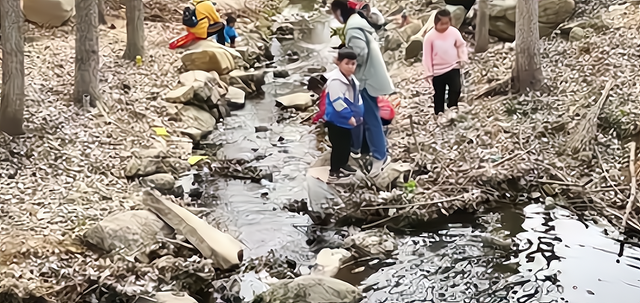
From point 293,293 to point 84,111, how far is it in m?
2.92

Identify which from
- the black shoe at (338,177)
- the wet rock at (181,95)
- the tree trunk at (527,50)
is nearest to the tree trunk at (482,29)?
the tree trunk at (527,50)

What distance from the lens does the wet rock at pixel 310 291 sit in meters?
3.46

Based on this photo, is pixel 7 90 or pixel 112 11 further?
pixel 112 11

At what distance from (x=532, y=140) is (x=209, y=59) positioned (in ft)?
11.5

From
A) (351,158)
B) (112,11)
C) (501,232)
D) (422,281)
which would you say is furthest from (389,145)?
(112,11)

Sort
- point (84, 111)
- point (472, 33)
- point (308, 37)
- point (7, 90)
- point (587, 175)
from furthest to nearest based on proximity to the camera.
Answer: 1. point (308, 37)
2. point (472, 33)
3. point (84, 111)
4. point (7, 90)
5. point (587, 175)

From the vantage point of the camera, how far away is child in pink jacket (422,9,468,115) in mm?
5281

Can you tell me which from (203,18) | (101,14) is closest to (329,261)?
(203,18)

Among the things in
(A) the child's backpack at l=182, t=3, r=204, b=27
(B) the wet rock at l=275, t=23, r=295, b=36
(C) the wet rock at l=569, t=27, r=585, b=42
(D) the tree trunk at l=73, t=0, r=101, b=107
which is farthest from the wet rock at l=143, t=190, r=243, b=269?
(B) the wet rock at l=275, t=23, r=295, b=36

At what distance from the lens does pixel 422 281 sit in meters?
3.68

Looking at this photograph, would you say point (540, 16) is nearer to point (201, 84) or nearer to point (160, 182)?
point (201, 84)

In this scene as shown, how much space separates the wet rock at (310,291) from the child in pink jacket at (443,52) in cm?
238

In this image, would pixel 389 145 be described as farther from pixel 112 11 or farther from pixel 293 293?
pixel 112 11

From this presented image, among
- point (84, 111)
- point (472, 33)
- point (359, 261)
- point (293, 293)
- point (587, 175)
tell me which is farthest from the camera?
point (472, 33)
